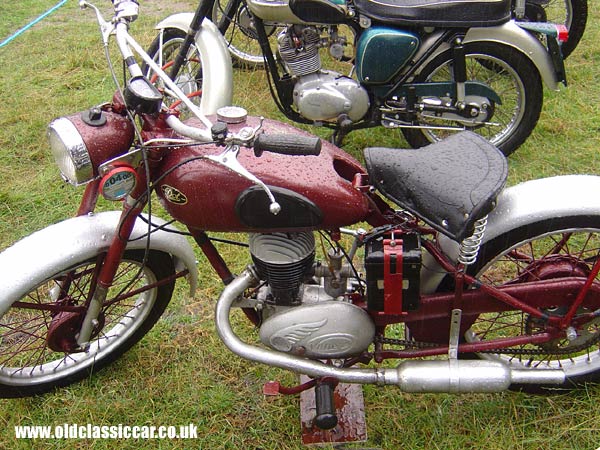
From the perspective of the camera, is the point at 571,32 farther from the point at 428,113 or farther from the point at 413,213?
the point at 413,213

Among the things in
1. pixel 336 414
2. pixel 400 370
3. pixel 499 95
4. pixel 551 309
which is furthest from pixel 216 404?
pixel 499 95

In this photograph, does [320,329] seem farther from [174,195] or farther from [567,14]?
[567,14]

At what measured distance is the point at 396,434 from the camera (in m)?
2.10

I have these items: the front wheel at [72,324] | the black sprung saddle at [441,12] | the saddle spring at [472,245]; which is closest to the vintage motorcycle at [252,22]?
the black sprung saddle at [441,12]

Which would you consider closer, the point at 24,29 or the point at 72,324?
the point at 72,324

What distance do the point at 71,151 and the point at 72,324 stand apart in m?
0.79

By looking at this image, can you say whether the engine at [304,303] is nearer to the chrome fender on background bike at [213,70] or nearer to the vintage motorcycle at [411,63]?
the chrome fender on background bike at [213,70]

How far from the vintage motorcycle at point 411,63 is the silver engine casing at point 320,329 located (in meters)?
1.57

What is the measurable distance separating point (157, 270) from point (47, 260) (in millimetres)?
408

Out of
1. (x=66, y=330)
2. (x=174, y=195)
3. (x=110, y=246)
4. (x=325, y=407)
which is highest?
(x=174, y=195)

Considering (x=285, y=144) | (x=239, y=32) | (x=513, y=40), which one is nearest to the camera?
(x=285, y=144)

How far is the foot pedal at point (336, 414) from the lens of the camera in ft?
6.27

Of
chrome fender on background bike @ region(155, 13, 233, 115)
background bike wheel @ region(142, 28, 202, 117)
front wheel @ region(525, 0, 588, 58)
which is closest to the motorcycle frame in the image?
chrome fender on background bike @ region(155, 13, 233, 115)

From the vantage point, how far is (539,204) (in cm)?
175
